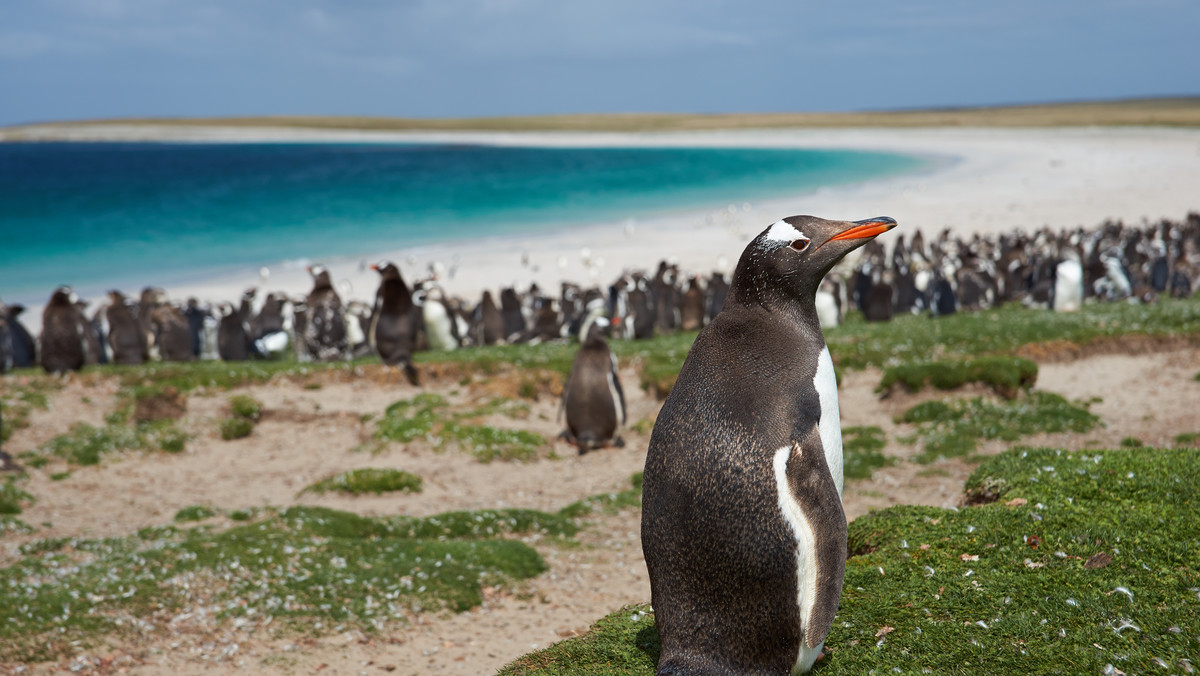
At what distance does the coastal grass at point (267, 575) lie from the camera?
6.73 m

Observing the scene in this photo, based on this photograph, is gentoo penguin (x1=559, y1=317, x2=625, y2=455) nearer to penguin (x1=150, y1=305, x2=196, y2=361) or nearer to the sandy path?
the sandy path

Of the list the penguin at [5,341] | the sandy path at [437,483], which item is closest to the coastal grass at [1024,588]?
the sandy path at [437,483]

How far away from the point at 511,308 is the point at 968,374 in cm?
1061

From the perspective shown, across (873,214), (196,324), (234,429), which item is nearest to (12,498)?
(234,429)

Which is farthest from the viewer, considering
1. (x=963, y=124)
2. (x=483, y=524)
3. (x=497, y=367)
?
(x=963, y=124)

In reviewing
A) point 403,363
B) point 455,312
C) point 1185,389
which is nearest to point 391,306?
point 403,363

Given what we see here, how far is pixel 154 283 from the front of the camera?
3334 centimetres

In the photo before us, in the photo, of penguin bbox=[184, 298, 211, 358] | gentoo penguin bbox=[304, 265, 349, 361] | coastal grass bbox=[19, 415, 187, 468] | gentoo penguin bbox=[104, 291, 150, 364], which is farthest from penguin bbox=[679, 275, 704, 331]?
gentoo penguin bbox=[104, 291, 150, 364]

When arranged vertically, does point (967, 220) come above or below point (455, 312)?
above

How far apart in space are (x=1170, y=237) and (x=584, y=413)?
20.9m

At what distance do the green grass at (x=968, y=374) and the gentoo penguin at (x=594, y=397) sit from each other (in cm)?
400

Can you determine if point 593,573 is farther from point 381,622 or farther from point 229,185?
point 229,185

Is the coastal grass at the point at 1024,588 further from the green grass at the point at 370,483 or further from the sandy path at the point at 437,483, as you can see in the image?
the green grass at the point at 370,483

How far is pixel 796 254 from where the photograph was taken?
3.82m
